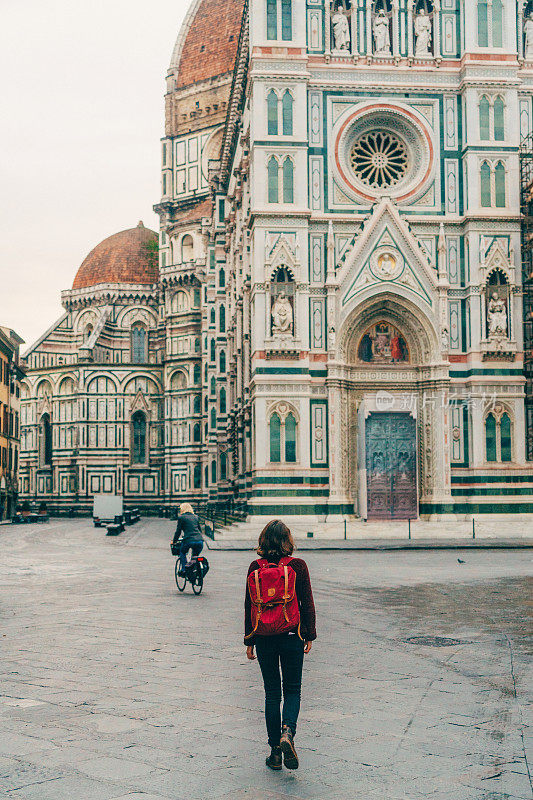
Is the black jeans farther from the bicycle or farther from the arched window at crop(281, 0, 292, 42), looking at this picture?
the arched window at crop(281, 0, 292, 42)

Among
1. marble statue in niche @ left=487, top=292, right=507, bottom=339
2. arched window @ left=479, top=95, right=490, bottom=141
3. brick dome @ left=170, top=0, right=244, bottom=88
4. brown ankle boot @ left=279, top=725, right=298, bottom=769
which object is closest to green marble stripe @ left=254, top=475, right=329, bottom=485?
marble statue in niche @ left=487, top=292, right=507, bottom=339

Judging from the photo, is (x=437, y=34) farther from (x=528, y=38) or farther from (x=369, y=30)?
(x=528, y=38)

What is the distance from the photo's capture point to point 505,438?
35.8 m

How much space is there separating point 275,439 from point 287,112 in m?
12.2

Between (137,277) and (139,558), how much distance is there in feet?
172

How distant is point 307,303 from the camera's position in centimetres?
3559

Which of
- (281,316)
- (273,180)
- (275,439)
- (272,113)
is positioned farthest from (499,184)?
(275,439)

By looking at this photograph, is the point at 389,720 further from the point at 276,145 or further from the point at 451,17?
the point at 451,17

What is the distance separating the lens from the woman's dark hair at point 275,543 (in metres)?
6.55

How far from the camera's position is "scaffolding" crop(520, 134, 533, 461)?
36.4 metres

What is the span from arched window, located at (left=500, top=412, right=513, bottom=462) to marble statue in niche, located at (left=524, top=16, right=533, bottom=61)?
46.8ft

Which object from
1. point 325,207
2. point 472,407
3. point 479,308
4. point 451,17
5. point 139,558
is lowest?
point 139,558

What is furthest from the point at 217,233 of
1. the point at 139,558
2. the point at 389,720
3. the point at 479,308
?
the point at 389,720

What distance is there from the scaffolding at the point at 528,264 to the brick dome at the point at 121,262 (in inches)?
1721
